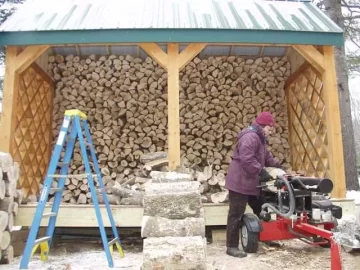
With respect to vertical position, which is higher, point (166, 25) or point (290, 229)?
point (166, 25)

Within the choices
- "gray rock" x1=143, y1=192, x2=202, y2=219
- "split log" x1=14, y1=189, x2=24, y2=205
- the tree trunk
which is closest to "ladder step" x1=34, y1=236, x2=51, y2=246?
"split log" x1=14, y1=189, x2=24, y2=205

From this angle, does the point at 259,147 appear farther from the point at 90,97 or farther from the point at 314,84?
the point at 90,97

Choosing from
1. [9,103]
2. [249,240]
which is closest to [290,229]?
[249,240]

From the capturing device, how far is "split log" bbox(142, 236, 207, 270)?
276cm

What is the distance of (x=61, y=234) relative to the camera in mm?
4840

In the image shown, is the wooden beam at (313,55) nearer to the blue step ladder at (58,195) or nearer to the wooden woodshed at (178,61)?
the wooden woodshed at (178,61)

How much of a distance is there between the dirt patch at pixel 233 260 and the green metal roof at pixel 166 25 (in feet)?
6.95

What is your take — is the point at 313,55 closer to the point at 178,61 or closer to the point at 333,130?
the point at 333,130

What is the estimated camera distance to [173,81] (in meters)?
4.26

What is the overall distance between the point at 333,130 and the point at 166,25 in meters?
2.08

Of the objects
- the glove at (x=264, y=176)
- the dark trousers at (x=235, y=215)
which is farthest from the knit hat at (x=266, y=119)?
the dark trousers at (x=235, y=215)

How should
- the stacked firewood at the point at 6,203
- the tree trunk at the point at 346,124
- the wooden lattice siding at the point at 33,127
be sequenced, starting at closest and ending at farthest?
the stacked firewood at the point at 6,203
the wooden lattice siding at the point at 33,127
the tree trunk at the point at 346,124

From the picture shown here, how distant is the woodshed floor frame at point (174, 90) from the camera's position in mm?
4230

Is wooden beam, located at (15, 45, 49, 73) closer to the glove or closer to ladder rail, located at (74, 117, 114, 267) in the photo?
ladder rail, located at (74, 117, 114, 267)
